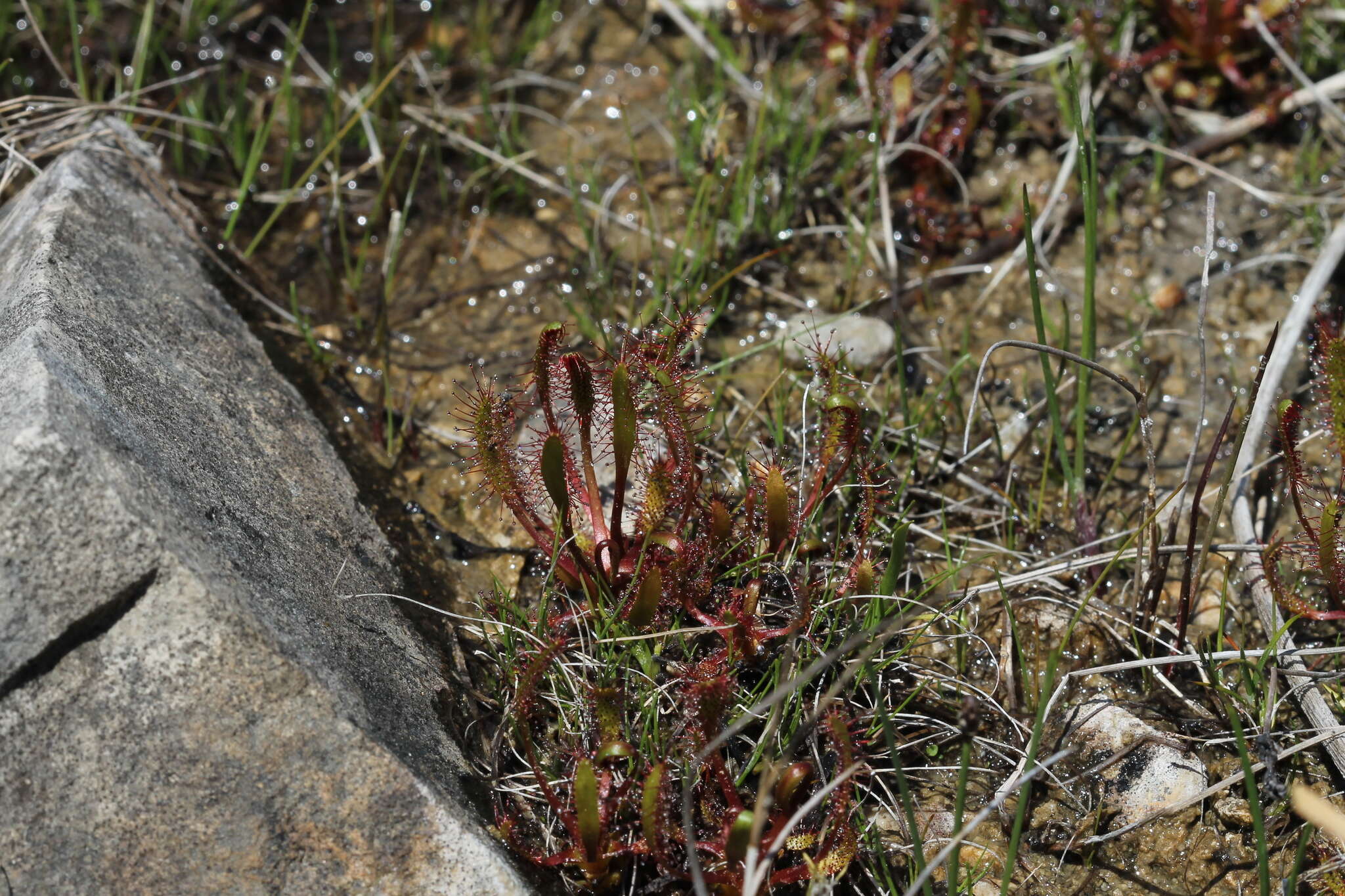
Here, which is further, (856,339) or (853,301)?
(853,301)

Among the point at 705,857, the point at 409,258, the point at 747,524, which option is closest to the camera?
the point at 705,857

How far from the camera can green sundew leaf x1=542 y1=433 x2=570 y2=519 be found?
2.10m

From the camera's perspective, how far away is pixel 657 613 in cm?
238

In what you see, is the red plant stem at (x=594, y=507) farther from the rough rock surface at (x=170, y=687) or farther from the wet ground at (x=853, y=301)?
the rough rock surface at (x=170, y=687)

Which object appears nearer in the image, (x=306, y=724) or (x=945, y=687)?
(x=306, y=724)

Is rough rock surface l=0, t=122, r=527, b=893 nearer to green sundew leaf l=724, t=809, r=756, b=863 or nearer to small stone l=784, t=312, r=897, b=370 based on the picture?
green sundew leaf l=724, t=809, r=756, b=863

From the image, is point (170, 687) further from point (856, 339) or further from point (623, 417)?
point (856, 339)

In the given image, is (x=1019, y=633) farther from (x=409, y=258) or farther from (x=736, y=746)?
(x=409, y=258)

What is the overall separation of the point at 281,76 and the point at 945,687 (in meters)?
3.22

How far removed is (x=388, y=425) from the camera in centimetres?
293

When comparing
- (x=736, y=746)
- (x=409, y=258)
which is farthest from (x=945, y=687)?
(x=409, y=258)

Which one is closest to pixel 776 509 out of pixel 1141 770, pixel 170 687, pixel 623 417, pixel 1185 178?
pixel 623 417

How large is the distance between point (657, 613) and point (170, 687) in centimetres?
99

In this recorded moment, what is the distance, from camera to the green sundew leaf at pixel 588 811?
186cm
